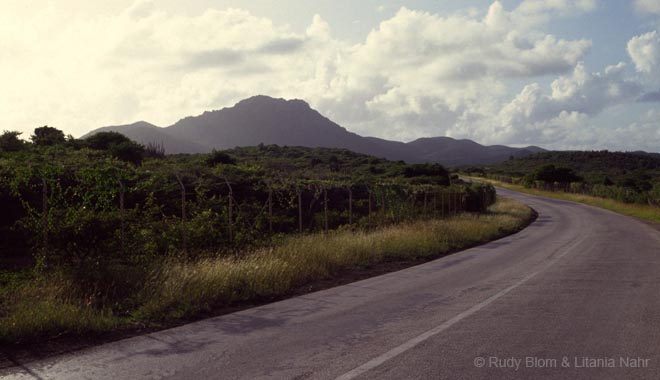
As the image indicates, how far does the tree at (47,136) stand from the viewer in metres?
36.5

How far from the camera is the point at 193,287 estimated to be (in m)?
9.18

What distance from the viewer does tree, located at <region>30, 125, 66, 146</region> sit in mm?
36531

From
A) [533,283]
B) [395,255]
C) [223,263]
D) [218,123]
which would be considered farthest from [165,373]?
[218,123]

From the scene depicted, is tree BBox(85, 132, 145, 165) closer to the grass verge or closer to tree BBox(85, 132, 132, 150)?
tree BBox(85, 132, 132, 150)

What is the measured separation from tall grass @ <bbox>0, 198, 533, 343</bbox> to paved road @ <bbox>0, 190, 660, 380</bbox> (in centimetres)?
70

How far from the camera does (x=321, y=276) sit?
477 inches

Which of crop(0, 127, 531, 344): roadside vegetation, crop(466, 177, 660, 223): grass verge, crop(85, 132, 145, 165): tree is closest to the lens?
crop(0, 127, 531, 344): roadside vegetation

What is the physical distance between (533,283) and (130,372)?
823 cm

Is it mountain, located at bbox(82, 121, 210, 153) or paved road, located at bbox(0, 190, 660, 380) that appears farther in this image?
mountain, located at bbox(82, 121, 210, 153)

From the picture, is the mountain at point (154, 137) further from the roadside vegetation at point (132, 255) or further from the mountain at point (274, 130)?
the roadside vegetation at point (132, 255)

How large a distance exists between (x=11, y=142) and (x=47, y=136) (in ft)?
23.2

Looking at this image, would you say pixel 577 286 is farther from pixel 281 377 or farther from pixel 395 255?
pixel 281 377

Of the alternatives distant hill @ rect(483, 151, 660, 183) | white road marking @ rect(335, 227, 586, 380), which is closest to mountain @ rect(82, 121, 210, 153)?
distant hill @ rect(483, 151, 660, 183)

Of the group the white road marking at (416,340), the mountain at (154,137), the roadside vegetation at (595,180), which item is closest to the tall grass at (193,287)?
the white road marking at (416,340)
